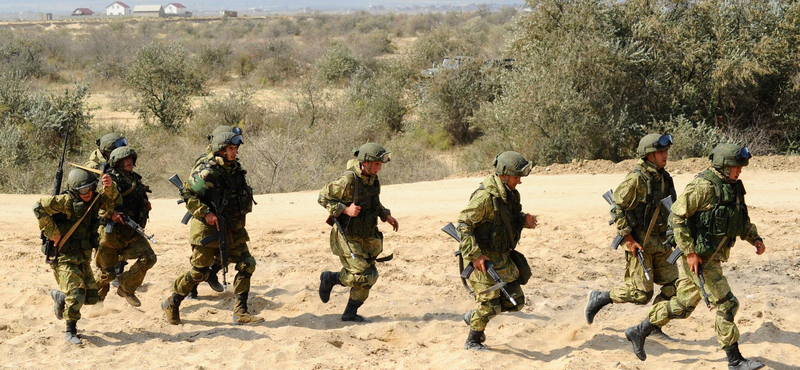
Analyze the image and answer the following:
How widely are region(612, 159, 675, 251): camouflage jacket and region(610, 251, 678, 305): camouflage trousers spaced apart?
0.14 meters

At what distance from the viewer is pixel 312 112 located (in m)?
22.9

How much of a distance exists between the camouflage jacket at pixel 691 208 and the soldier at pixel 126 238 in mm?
4633

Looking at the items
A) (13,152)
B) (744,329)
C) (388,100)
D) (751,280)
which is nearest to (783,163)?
(751,280)

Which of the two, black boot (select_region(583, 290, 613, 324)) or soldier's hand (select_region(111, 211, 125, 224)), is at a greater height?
soldier's hand (select_region(111, 211, 125, 224))

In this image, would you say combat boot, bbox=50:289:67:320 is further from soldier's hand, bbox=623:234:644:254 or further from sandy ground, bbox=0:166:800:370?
soldier's hand, bbox=623:234:644:254

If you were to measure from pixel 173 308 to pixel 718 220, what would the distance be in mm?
4676

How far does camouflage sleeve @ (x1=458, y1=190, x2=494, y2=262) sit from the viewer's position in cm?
A: 577

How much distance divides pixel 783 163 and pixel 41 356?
1366cm

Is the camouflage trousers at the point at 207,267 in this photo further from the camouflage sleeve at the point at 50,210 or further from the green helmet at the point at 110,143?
the green helmet at the point at 110,143

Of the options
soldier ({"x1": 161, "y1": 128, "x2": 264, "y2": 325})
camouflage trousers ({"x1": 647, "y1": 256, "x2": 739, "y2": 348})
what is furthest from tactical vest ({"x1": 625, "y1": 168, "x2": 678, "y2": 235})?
soldier ({"x1": 161, "y1": 128, "x2": 264, "y2": 325})

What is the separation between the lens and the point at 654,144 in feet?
20.4

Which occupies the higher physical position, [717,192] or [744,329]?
[717,192]

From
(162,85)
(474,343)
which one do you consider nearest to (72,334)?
(474,343)

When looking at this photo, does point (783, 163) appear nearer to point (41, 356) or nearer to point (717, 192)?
point (717, 192)
